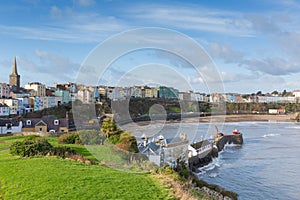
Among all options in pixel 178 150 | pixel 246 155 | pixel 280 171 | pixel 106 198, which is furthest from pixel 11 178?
pixel 246 155

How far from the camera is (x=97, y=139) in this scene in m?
17.5

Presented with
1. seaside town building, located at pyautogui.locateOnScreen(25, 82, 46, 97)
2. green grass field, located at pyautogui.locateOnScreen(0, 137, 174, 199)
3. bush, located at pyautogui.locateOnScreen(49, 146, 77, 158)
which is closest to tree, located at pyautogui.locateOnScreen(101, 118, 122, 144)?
bush, located at pyautogui.locateOnScreen(49, 146, 77, 158)

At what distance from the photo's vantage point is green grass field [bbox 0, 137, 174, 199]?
820 centimetres

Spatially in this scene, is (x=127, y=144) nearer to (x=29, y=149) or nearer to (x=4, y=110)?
(x=29, y=149)

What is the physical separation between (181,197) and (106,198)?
2.24 m

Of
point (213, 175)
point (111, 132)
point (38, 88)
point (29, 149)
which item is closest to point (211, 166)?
point (213, 175)

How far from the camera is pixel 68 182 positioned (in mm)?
9109

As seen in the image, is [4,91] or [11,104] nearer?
[11,104]

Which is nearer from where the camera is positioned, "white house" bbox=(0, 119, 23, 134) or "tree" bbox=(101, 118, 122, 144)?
"tree" bbox=(101, 118, 122, 144)

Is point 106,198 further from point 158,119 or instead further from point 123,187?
point 158,119

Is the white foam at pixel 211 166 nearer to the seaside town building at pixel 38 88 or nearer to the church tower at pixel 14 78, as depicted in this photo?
the seaside town building at pixel 38 88

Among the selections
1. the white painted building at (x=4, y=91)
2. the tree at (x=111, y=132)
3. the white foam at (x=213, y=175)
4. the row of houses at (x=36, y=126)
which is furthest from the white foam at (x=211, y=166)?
the white painted building at (x=4, y=91)

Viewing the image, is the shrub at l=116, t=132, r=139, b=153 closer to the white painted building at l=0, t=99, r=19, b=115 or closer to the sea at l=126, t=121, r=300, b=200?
the sea at l=126, t=121, r=300, b=200

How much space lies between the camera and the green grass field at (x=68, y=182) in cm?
820
